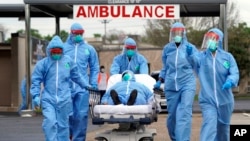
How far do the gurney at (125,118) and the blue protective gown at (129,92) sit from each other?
0.14 metres

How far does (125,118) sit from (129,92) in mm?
1072

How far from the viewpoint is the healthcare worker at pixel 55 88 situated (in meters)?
11.4

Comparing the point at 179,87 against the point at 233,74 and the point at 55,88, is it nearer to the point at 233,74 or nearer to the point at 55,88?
the point at 233,74

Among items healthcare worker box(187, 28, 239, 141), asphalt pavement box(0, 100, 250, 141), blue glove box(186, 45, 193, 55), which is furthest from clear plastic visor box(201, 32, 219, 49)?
asphalt pavement box(0, 100, 250, 141)

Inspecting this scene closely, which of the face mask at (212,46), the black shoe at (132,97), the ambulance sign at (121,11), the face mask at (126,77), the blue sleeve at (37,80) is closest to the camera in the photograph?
the face mask at (212,46)

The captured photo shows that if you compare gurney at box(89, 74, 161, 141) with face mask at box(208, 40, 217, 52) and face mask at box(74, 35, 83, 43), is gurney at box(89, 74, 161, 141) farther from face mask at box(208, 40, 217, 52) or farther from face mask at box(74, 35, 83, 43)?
face mask at box(208, 40, 217, 52)

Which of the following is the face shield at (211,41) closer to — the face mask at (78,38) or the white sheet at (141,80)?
the white sheet at (141,80)

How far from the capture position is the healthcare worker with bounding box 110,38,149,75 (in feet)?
45.9

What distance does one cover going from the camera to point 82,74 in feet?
42.6

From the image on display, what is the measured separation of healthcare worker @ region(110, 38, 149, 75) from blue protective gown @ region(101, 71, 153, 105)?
1.31m

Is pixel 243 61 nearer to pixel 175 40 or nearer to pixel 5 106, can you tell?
pixel 5 106

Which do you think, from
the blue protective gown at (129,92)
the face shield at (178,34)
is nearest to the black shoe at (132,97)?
the blue protective gown at (129,92)

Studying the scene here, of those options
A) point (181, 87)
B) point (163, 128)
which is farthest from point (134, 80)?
point (163, 128)

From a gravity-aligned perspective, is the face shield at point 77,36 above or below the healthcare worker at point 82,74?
above
